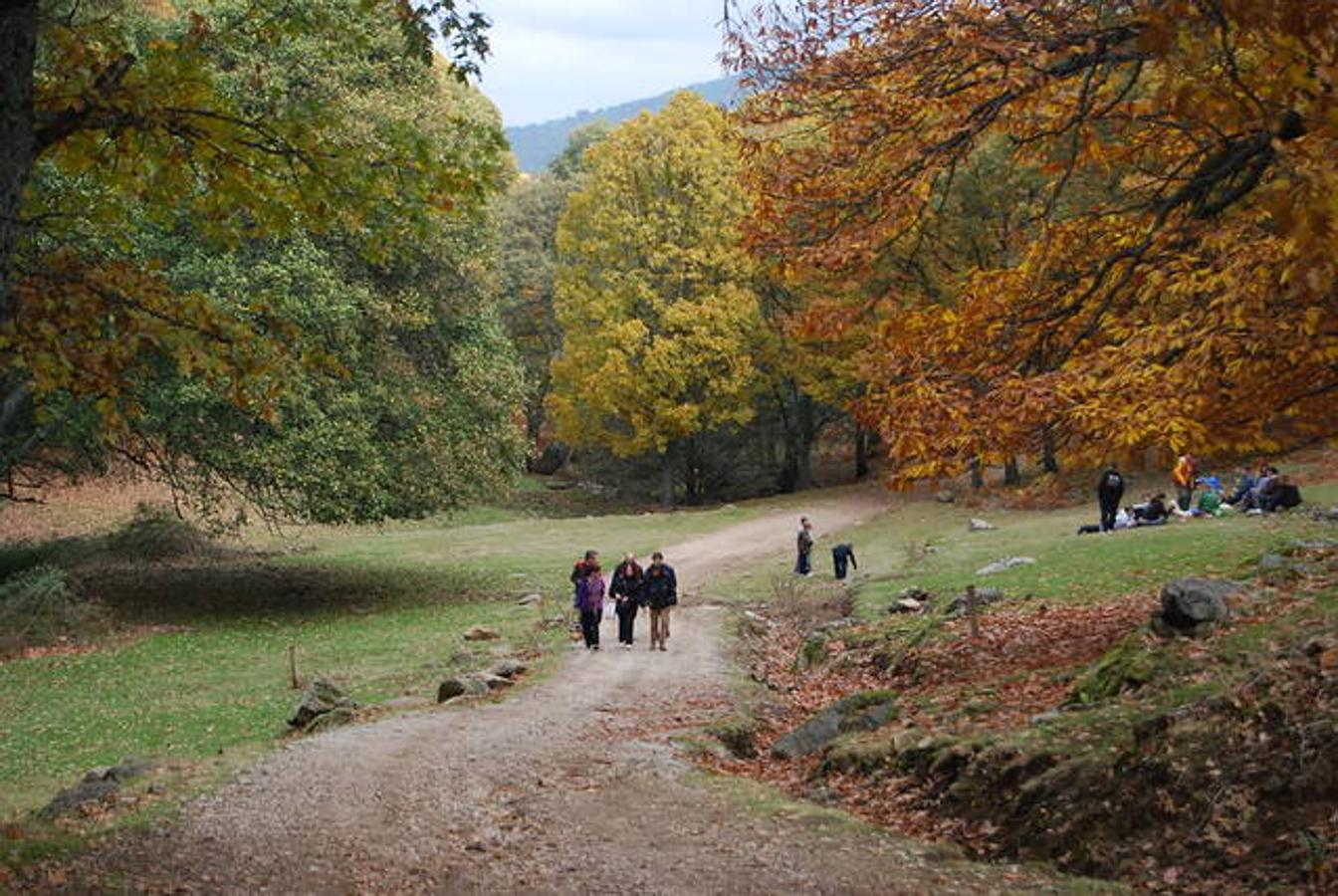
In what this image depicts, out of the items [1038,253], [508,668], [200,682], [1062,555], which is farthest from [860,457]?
[1038,253]

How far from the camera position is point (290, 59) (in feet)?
77.4

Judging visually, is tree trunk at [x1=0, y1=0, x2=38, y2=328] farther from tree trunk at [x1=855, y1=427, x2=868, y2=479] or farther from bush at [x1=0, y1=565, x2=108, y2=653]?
tree trunk at [x1=855, y1=427, x2=868, y2=479]

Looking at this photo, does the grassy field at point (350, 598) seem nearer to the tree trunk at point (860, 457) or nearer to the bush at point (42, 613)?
the bush at point (42, 613)

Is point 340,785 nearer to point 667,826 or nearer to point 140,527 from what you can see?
point 667,826

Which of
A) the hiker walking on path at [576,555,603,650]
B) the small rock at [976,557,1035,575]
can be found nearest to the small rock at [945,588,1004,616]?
the small rock at [976,557,1035,575]

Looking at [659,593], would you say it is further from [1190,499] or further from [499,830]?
[1190,499]

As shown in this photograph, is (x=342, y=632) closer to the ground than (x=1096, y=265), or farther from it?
closer to the ground

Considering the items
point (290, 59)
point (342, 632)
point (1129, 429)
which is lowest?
point (342, 632)

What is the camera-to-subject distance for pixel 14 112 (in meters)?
6.21

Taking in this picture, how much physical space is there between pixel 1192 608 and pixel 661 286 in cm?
3264

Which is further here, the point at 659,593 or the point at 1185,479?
the point at 1185,479

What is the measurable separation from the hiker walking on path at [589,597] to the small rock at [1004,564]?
297 inches

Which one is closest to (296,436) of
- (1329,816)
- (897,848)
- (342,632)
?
(342,632)

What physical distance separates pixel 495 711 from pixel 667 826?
5.33m
